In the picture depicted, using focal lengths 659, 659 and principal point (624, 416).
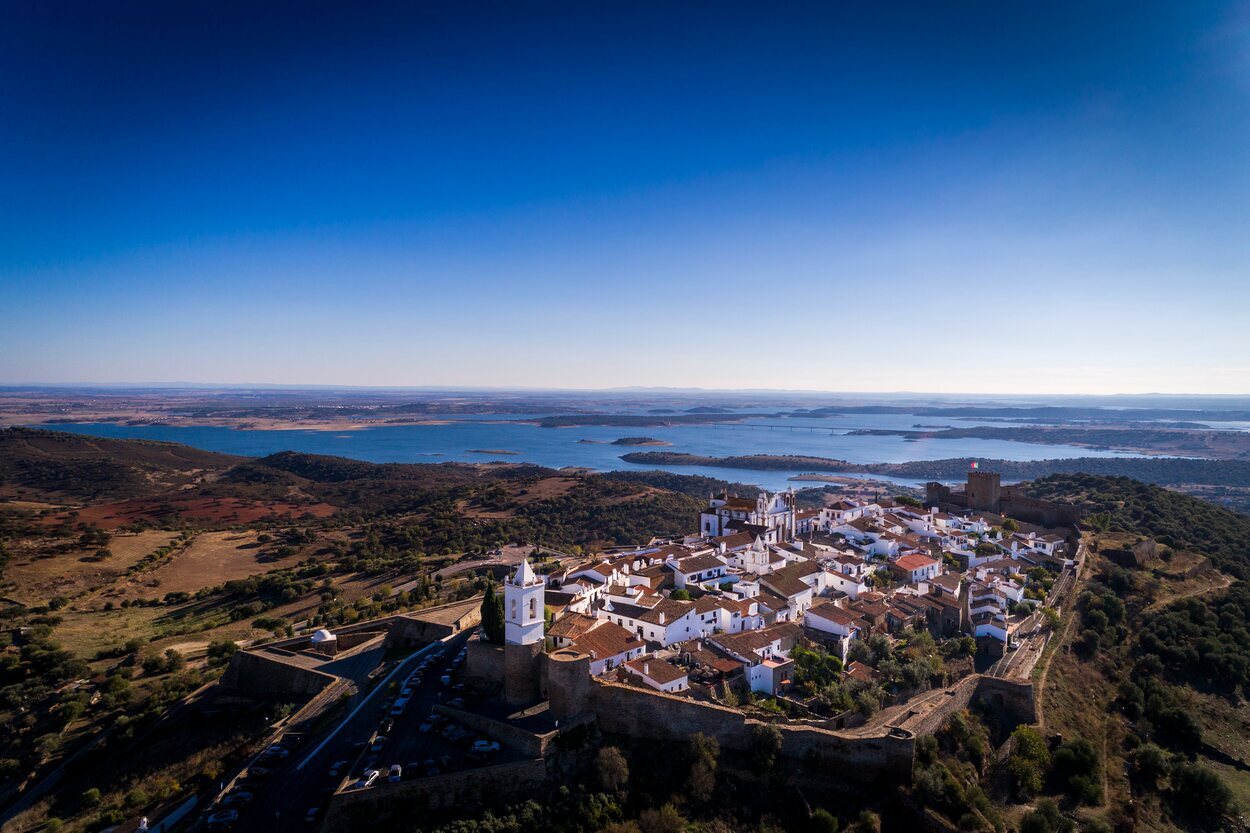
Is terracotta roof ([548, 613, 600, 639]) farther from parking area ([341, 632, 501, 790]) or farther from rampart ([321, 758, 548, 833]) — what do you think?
rampart ([321, 758, 548, 833])

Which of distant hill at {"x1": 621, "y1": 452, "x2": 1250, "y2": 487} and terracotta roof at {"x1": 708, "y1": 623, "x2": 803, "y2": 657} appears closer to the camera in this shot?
terracotta roof at {"x1": 708, "y1": 623, "x2": 803, "y2": 657}

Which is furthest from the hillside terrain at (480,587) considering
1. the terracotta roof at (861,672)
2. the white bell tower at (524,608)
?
the white bell tower at (524,608)

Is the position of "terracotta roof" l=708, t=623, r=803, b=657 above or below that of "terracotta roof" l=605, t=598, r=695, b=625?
below

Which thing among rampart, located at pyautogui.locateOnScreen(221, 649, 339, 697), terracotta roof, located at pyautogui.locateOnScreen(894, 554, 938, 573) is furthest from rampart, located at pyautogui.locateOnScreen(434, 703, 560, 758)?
terracotta roof, located at pyautogui.locateOnScreen(894, 554, 938, 573)

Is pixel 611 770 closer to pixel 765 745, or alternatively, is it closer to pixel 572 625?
pixel 765 745

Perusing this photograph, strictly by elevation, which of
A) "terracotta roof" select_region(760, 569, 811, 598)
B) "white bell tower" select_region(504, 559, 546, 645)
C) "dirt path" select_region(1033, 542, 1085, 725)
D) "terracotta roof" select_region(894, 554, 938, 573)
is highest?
"white bell tower" select_region(504, 559, 546, 645)

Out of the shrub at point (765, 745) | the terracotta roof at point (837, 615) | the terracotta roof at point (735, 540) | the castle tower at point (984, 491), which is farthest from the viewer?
the castle tower at point (984, 491)

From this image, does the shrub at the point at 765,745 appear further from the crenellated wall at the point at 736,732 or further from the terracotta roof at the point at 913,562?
the terracotta roof at the point at 913,562
